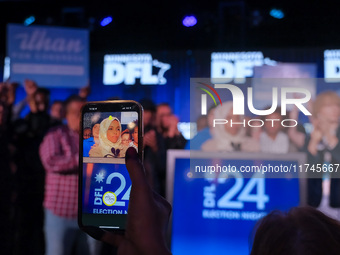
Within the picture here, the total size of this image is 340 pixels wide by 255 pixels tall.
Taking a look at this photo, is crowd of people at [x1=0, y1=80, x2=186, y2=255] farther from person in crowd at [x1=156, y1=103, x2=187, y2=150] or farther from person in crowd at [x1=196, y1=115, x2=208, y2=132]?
person in crowd at [x1=196, y1=115, x2=208, y2=132]

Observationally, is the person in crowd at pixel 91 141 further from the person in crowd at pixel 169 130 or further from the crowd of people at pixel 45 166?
the person in crowd at pixel 169 130

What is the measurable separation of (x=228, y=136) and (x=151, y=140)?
1.84 feet

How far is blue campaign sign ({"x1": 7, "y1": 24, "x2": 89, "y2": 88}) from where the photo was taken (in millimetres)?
2184

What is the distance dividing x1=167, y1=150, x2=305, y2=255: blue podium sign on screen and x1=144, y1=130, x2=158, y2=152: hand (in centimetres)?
122

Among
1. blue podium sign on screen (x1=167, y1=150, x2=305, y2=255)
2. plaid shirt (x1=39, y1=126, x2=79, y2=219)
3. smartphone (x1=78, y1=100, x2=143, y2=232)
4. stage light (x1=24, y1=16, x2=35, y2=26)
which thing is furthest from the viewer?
stage light (x1=24, y1=16, x2=35, y2=26)

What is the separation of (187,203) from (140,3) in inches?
95.0

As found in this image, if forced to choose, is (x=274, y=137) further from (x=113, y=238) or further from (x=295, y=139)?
(x=113, y=238)

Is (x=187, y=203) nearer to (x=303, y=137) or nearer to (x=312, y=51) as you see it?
(x=303, y=137)

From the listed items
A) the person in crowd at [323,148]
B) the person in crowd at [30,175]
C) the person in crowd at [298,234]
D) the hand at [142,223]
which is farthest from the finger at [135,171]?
the person in crowd at [323,148]

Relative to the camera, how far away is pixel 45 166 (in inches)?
84.8

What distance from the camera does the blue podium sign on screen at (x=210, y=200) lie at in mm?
1214

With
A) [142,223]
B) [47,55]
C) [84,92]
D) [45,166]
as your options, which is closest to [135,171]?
[142,223]

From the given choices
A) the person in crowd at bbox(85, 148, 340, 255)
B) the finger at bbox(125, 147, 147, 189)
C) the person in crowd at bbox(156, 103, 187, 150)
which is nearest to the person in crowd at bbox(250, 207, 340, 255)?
the person in crowd at bbox(85, 148, 340, 255)

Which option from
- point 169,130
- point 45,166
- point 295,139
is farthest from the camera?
point 169,130
